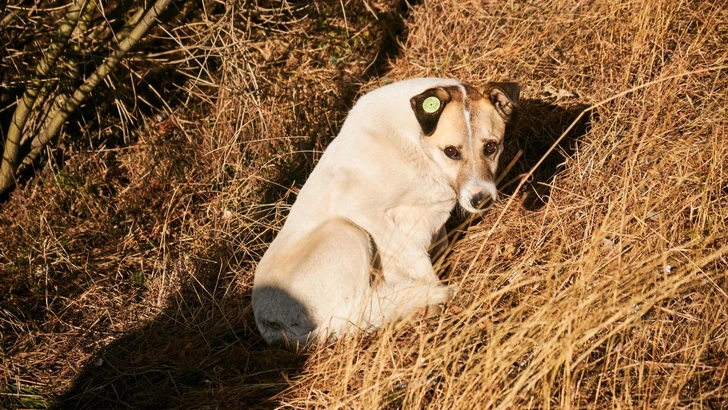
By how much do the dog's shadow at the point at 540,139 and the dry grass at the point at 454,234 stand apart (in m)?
0.02

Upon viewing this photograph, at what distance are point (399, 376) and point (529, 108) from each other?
2734mm

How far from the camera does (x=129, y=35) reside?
5223 millimetres

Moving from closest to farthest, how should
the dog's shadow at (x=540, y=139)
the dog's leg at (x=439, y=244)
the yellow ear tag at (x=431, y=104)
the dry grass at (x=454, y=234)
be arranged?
the dry grass at (x=454, y=234)
the yellow ear tag at (x=431, y=104)
the dog's leg at (x=439, y=244)
the dog's shadow at (x=540, y=139)

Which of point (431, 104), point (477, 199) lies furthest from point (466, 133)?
point (477, 199)

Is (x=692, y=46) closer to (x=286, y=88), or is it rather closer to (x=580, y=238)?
(x=580, y=238)

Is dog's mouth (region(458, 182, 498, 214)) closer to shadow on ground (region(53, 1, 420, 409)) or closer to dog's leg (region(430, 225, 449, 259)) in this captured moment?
dog's leg (region(430, 225, 449, 259))

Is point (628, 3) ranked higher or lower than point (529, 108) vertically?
higher

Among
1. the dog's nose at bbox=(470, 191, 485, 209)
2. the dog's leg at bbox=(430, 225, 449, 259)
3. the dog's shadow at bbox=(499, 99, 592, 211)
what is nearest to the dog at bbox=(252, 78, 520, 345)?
the dog's nose at bbox=(470, 191, 485, 209)

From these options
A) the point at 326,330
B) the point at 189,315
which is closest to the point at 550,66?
the point at 326,330

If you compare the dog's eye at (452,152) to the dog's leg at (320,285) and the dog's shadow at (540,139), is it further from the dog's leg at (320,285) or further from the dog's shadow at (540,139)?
the dog's shadow at (540,139)

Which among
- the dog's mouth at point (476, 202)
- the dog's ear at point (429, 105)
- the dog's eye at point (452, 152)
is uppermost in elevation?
the dog's ear at point (429, 105)

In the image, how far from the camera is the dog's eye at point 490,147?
12.5 feet

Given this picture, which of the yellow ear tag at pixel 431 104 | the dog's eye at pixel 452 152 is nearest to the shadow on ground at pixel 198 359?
the dog's eye at pixel 452 152

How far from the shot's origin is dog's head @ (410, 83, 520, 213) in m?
3.66
